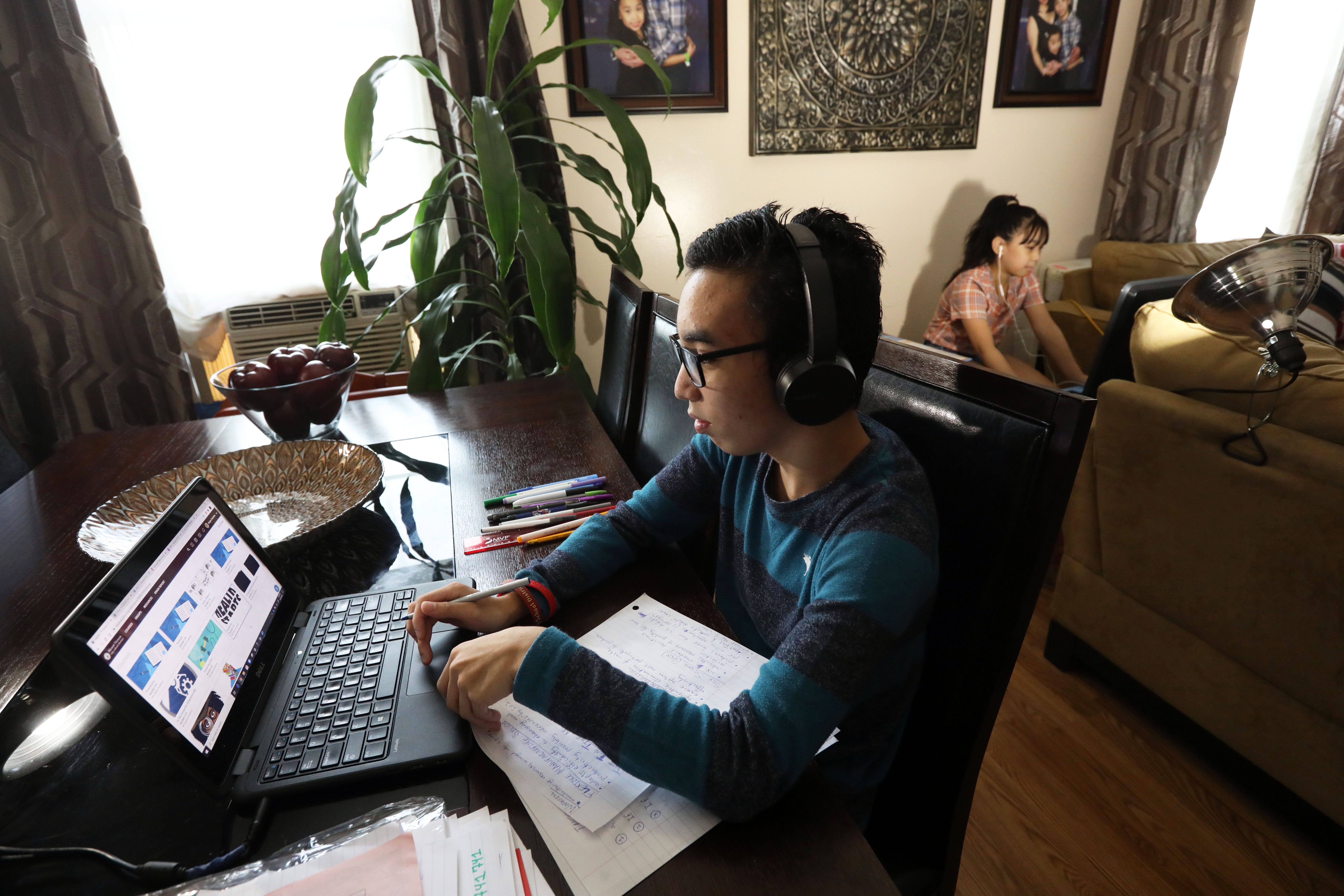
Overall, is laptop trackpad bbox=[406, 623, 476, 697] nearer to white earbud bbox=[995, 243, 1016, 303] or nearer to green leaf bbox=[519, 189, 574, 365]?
green leaf bbox=[519, 189, 574, 365]

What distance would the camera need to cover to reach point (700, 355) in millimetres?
704

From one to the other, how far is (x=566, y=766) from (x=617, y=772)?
4 cm

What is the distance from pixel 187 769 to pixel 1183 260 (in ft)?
11.6

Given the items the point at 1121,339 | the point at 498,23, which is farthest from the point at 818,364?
the point at 498,23

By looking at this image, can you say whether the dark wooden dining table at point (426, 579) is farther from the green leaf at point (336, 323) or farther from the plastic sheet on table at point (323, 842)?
the green leaf at point (336, 323)

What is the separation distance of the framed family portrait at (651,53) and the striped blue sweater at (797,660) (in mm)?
2122

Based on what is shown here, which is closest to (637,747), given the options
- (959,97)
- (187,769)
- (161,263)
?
(187,769)

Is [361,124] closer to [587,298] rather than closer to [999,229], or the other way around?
[587,298]

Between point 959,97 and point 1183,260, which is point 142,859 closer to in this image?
point 959,97

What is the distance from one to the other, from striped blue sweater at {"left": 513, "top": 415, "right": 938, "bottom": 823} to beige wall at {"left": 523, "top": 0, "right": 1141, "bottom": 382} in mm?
1756

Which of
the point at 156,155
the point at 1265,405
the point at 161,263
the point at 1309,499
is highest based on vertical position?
the point at 156,155

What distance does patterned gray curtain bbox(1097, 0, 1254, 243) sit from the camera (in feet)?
9.20

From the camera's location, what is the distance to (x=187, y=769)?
49 centimetres

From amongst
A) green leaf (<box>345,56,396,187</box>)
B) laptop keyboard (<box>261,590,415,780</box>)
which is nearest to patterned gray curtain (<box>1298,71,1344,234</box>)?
green leaf (<box>345,56,396,187</box>)
